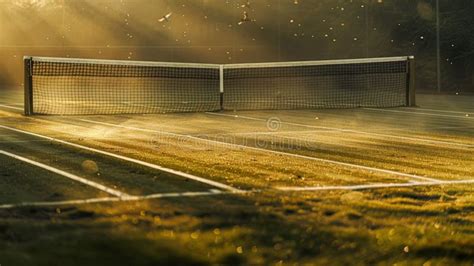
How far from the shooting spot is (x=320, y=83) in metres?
42.7

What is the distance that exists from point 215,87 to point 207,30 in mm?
6457

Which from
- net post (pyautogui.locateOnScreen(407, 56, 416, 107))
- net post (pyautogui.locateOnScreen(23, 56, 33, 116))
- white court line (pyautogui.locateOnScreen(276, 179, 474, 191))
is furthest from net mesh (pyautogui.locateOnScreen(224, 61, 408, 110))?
white court line (pyautogui.locateOnScreen(276, 179, 474, 191))

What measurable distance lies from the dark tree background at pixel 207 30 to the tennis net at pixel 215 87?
1.41 meters

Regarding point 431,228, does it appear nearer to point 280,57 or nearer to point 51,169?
point 51,169

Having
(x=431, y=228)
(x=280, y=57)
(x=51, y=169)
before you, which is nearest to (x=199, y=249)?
(x=431, y=228)

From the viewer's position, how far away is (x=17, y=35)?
44312 mm

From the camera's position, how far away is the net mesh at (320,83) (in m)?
34.4

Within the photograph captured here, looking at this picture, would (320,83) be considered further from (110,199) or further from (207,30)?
(110,199)

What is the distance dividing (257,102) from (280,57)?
46.9 feet

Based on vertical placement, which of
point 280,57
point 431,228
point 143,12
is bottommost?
point 431,228

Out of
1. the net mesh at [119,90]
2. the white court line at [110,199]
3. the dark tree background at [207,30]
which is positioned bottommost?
the white court line at [110,199]

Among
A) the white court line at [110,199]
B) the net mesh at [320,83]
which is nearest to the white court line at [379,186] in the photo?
the white court line at [110,199]

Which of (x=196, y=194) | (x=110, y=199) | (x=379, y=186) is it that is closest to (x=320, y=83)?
(x=379, y=186)

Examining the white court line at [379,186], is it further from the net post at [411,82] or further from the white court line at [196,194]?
the net post at [411,82]
